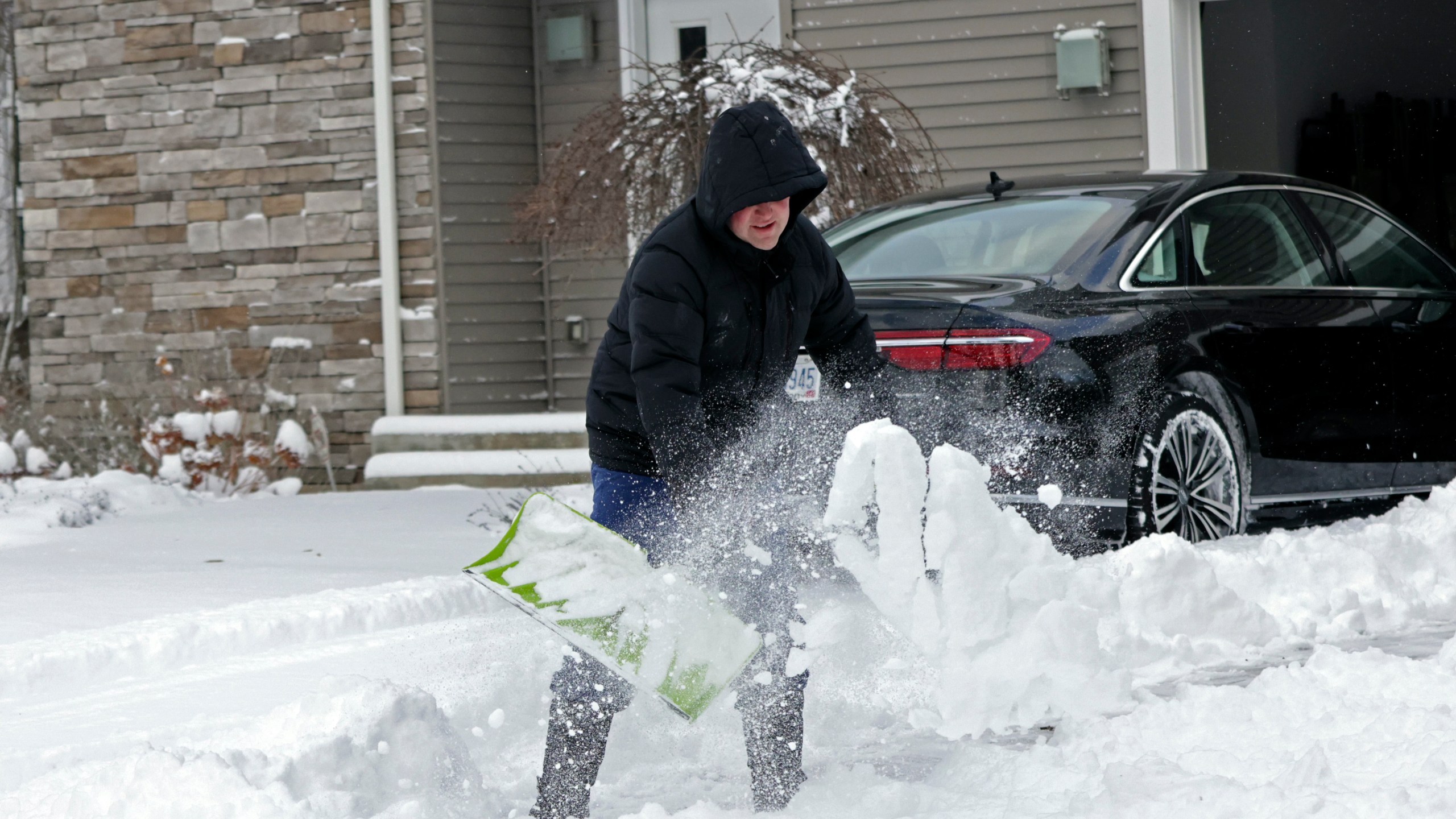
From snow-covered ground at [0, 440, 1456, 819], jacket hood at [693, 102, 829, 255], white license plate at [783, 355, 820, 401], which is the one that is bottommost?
snow-covered ground at [0, 440, 1456, 819]

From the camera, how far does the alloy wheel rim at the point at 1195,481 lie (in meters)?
5.20

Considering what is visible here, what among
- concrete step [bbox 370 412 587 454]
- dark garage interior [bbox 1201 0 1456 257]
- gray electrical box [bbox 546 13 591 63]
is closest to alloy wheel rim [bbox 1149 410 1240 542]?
concrete step [bbox 370 412 587 454]

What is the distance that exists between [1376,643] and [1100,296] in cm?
133

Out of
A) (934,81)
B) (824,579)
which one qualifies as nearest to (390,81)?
(934,81)

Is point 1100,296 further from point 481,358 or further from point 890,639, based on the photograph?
point 481,358

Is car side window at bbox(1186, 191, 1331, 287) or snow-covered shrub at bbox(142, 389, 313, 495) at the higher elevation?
car side window at bbox(1186, 191, 1331, 287)

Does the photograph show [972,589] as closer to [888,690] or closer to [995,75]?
[888,690]

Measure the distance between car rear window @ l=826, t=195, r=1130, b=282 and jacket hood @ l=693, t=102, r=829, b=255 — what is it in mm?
2175

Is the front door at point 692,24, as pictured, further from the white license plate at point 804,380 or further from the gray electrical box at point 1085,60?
the white license plate at point 804,380

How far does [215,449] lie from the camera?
368 inches

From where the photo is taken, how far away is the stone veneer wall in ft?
34.2

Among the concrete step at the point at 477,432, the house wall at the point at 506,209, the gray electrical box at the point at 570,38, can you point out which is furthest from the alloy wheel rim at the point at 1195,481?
the gray electrical box at the point at 570,38

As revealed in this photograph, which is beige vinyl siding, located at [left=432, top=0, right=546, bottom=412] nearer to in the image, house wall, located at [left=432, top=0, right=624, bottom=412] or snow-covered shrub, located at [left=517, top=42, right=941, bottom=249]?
house wall, located at [left=432, top=0, right=624, bottom=412]

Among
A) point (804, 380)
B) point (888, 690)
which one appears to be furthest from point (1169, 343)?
point (888, 690)
